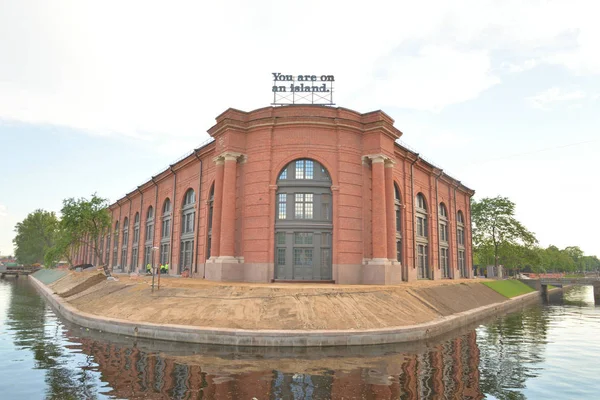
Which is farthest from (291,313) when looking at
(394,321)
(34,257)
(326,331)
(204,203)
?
(34,257)

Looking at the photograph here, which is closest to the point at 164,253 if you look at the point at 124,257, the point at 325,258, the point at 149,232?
the point at 149,232

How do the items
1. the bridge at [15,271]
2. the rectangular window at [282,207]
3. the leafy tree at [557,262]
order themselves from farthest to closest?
the leafy tree at [557,262] < the bridge at [15,271] < the rectangular window at [282,207]

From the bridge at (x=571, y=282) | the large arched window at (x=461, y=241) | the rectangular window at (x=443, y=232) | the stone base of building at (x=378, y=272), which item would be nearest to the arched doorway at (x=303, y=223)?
the stone base of building at (x=378, y=272)

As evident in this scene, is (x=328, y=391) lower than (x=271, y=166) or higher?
lower

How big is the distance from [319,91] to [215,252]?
57.2ft

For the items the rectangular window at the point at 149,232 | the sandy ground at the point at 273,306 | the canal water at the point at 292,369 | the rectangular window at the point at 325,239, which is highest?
the rectangular window at the point at 149,232

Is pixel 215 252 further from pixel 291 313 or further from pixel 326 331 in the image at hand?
pixel 326 331

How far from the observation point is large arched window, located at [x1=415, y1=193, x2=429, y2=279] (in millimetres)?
43156

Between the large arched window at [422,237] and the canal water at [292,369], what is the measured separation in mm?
21847

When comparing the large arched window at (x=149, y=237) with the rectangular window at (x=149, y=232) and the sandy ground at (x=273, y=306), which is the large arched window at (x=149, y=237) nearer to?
the rectangular window at (x=149, y=232)

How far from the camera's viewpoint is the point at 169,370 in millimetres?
13797

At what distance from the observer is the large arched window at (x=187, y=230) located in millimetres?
41844

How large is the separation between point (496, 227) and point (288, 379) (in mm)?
66716

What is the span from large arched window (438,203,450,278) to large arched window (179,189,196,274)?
30537mm
